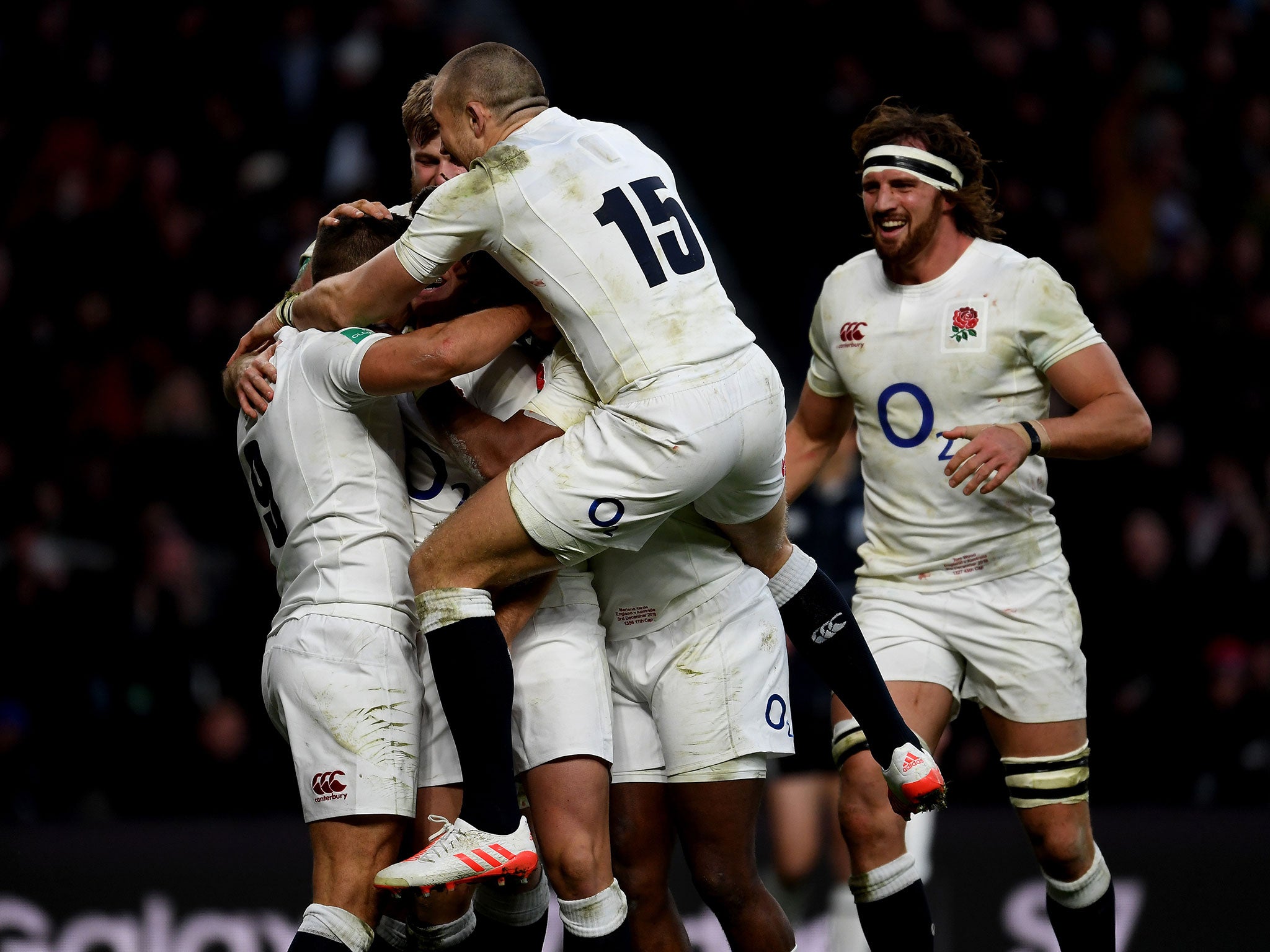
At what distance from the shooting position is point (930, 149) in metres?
5.07

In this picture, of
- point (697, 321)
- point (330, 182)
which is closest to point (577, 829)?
Result: point (697, 321)

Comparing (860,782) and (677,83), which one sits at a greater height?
(677,83)

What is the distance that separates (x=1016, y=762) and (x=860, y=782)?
0.53 meters

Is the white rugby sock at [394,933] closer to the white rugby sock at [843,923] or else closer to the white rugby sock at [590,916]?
the white rugby sock at [590,916]

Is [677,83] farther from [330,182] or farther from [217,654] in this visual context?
[217,654]

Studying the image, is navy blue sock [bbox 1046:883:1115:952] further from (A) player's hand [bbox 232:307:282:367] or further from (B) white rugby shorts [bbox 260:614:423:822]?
(A) player's hand [bbox 232:307:282:367]

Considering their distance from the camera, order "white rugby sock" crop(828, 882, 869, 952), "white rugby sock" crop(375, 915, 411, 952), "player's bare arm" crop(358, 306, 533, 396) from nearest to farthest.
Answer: "player's bare arm" crop(358, 306, 533, 396), "white rugby sock" crop(375, 915, 411, 952), "white rugby sock" crop(828, 882, 869, 952)

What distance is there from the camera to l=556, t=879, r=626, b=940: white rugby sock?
3.98 meters

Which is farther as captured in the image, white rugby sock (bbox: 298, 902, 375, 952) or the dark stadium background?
the dark stadium background

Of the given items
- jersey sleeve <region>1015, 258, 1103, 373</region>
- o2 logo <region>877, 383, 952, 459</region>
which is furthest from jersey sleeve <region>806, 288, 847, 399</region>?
jersey sleeve <region>1015, 258, 1103, 373</region>

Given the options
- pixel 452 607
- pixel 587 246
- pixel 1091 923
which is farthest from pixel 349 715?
pixel 1091 923

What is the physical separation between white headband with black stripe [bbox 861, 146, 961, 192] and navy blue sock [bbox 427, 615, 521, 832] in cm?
214

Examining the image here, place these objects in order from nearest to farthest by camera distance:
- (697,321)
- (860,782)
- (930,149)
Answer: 1. (697,321)
2. (860,782)
3. (930,149)

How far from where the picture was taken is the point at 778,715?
4371 millimetres
